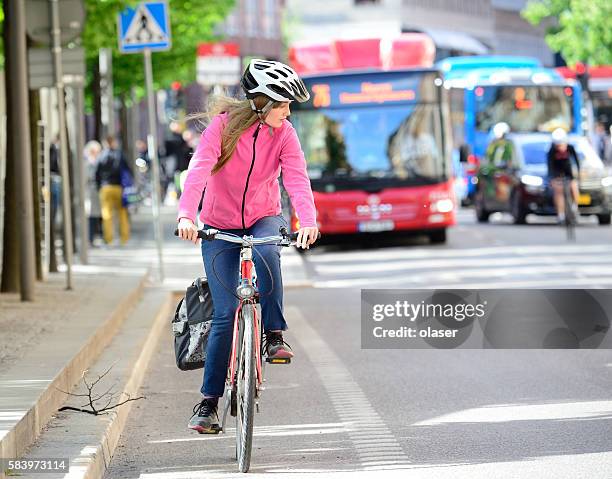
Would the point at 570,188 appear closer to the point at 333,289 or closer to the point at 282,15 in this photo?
the point at 333,289

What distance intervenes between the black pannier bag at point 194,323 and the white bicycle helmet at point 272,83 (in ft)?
3.17

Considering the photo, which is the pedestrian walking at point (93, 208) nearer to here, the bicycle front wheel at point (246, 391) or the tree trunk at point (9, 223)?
the tree trunk at point (9, 223)

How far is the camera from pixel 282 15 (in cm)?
12650

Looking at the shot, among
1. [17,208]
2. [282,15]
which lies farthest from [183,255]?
[282,15]

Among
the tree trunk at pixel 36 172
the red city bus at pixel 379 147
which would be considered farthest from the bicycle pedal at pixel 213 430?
the red city bus at pixel 379 147

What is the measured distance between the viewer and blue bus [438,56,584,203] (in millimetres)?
44406

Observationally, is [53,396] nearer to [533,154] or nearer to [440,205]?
[440,205]

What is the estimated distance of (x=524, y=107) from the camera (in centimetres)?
4516

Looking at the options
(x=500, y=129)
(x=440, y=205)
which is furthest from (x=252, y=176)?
(x=500, y=129)

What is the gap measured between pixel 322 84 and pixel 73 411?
20565 mm

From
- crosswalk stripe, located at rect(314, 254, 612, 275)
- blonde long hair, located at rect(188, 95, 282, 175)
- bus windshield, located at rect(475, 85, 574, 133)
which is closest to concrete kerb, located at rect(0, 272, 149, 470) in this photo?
blonde long hair, located at rect(188, 95, 282, 175)

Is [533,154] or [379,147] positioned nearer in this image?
[379,147]

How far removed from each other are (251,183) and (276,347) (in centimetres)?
76

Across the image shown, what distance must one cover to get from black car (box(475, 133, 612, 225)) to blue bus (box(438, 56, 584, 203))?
20.5ft
